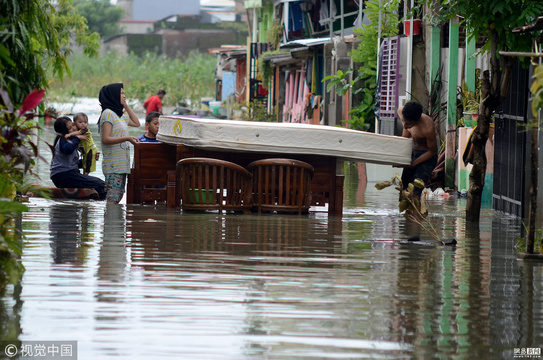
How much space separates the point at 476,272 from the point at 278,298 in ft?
6.14

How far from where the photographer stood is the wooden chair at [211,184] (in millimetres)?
10164

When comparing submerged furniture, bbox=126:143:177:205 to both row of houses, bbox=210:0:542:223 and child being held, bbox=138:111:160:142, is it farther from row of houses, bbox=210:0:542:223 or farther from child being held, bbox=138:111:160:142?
row of houses, bbox=210:0:542:223

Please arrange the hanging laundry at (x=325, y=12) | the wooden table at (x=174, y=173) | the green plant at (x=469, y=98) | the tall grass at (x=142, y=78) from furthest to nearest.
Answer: the tall grass at (x=142, y=78) → the hanging laundry at (x=325, y=12) → the green plant at (x=469, y=98) → the wooden table at (x=174, y=173)

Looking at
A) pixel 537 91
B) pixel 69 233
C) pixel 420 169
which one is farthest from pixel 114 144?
pixel 537 91

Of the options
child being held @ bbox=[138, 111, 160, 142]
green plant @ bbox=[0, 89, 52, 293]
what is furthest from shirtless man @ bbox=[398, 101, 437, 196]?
green plant @ bbox=[0, 89, 52, 293]

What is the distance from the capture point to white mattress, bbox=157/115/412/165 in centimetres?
1021

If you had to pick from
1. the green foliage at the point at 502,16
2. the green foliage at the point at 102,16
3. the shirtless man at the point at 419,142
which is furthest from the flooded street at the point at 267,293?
the green foliage at the point at 102,16

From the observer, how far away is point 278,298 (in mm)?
5543

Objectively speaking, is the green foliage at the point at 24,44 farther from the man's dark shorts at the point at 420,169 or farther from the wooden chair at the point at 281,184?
the man's dark shorts at the point at 420,169

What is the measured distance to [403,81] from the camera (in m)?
17.4

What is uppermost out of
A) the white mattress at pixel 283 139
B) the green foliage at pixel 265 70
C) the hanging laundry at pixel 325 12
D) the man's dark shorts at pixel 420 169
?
the hanging laundry at pixel 325 12

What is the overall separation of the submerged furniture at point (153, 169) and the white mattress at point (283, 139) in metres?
0.81

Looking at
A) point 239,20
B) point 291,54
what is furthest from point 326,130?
point 239,20

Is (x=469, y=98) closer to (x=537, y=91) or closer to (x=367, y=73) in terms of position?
(x=367, y=73)
